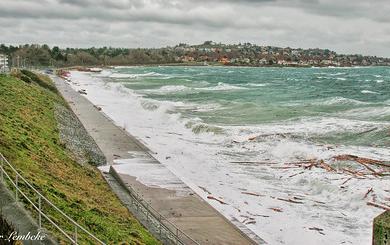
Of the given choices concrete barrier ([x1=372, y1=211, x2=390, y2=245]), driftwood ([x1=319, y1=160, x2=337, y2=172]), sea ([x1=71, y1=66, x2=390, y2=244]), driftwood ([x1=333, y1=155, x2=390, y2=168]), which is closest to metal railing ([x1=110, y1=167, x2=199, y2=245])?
sea ([x1=71, y1=66, x2=390, y2=244])

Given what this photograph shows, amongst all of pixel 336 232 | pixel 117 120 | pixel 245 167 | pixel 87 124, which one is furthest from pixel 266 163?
pixel 117 120

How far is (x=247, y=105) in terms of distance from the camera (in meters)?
45.7

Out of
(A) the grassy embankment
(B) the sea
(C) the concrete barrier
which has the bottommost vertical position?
(B) the sea

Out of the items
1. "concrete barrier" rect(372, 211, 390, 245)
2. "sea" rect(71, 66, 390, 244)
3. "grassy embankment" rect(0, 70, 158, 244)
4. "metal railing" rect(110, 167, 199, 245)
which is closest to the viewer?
"concrete barrier" rect(372, 211, 390, 245)

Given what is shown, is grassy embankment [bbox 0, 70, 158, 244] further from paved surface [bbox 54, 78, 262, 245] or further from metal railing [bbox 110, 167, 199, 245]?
paved surface [bbox 54, 78, 262, 245]

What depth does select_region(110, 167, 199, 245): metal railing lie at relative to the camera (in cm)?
1205

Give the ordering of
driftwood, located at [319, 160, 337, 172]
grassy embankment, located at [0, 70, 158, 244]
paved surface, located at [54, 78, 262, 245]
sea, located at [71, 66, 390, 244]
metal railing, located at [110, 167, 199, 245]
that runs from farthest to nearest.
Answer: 1. driftwood, located at [319, 160, 337, 172]
2. sea, located at [71, 66, 390, 244]
3. paved surface, located at [54, 78, 262, 245]
4. metal railing, located at [110, 167, 199, 245]
5. grassy embankment, located at [0, 70, 158, 244]

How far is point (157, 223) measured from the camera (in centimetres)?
1330

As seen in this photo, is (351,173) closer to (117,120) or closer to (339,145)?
(339,145)

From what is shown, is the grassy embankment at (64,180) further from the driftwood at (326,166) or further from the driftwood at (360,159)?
the driftwood at (360,159)

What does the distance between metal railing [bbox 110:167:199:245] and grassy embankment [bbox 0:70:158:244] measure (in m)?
0.41

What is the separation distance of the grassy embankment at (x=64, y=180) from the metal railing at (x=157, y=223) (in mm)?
413

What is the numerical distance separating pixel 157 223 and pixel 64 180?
119 inches

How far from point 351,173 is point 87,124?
17603mm
